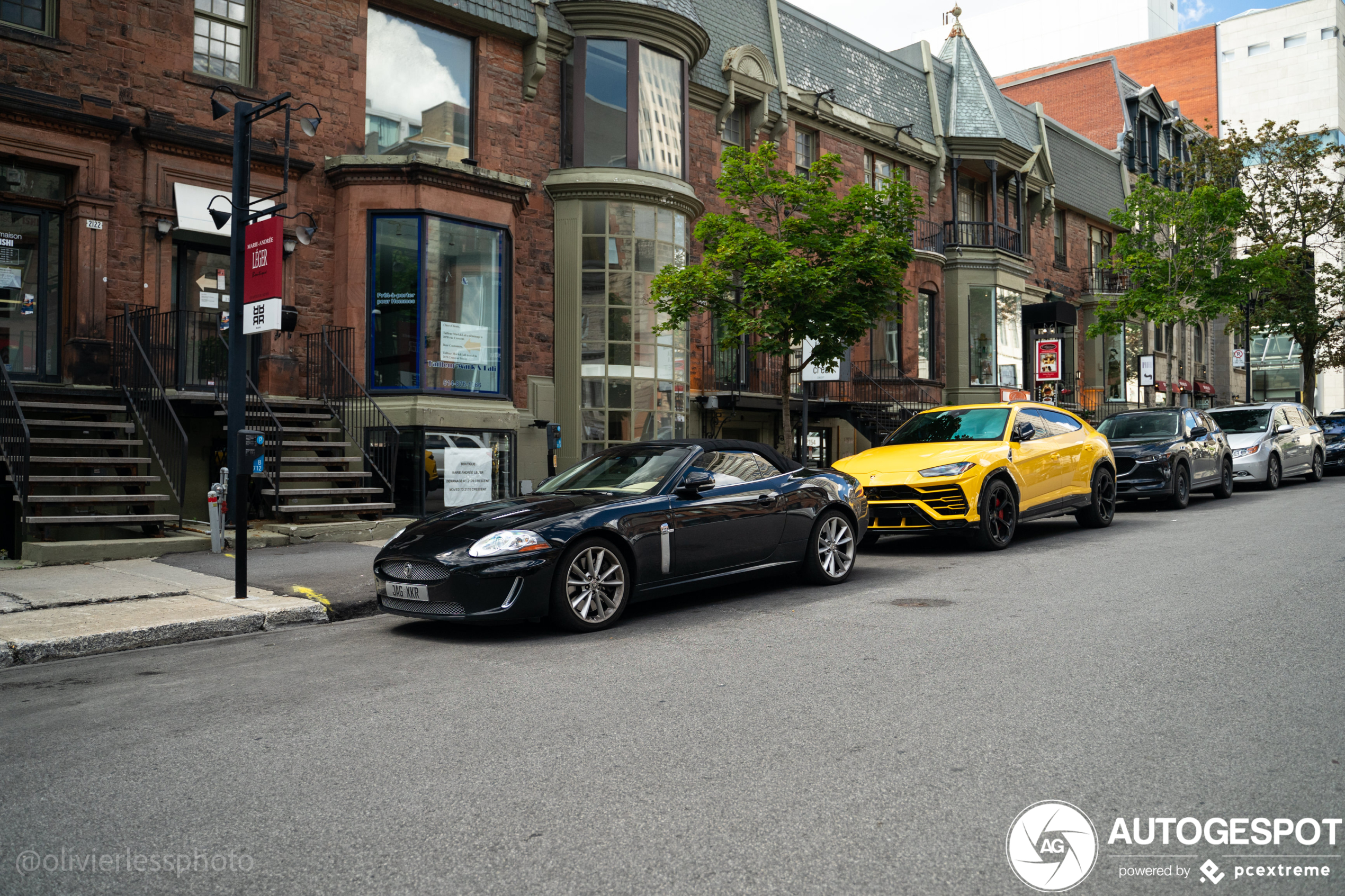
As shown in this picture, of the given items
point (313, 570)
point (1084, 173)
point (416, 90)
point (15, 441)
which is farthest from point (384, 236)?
point (1084, 173)

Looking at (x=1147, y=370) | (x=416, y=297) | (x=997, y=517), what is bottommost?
(x=997, y=517)

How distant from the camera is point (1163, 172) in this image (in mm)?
37344

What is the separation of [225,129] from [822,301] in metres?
9.06

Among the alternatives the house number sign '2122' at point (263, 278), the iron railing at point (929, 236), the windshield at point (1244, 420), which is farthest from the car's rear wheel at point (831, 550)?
the iron railing at point (929, 236)

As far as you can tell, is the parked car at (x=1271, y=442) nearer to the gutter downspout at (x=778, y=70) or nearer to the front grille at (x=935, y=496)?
the gutter downspout at (x=778, y=70)

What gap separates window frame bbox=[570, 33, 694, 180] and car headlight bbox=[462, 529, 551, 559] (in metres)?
12.9

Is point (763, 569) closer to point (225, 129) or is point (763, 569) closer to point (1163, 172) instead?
point (225, 129)

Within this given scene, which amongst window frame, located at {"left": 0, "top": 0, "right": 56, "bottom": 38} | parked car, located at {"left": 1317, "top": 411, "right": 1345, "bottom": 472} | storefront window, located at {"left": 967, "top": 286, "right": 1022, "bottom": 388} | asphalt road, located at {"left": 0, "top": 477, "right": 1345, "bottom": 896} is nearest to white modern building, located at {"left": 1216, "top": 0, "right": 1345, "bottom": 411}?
storefront window, located at {"left": 967, "top": 286, "right": 1022, "bottom": 388}

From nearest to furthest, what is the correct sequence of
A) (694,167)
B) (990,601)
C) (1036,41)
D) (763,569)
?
(990,601) < (763,569) < (694,167) < (1036,41)

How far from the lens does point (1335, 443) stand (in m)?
25.1

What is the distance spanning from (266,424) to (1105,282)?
31057mm

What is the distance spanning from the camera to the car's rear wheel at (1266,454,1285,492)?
19984mm

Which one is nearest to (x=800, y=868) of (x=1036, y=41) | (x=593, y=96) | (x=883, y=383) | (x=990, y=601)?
(x=990, y=601)

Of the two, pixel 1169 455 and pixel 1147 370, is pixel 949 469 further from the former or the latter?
pixel 1147 370
